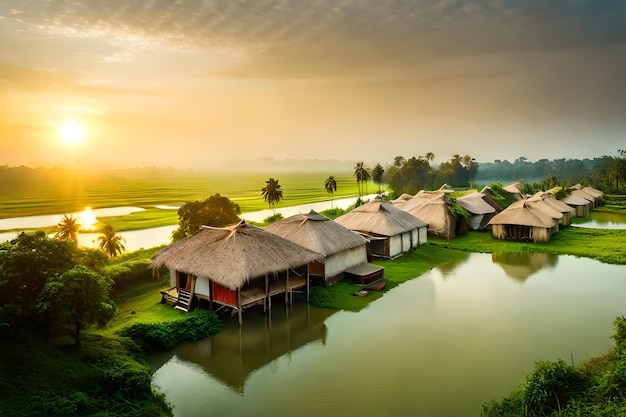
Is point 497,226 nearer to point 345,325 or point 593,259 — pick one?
point 593,259

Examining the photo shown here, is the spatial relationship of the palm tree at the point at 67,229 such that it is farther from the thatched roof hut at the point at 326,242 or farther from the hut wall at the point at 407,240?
the hut wall at the point at 407,240

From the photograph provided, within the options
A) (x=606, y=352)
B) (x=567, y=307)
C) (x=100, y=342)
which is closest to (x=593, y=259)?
(x=567, y=307)

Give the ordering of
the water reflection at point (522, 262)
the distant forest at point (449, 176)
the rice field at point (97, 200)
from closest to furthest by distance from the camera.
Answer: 1. the water reflection at point (522, 262)
2. the rice field at point (97, 200)
3. the distant forest at point (449, 176)

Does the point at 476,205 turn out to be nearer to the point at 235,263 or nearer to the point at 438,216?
the point at 438,216

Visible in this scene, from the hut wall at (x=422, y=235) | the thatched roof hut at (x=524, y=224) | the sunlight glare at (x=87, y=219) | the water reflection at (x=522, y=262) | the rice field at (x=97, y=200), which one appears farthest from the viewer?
the rice field at (x=97, y=200)

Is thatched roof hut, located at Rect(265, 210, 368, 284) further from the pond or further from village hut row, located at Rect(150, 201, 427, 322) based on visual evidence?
the pond

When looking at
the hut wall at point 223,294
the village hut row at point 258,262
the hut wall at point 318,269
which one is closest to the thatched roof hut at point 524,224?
the village hut row at point 258,262

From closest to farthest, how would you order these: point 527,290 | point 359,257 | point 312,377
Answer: point 312,377, point 527,290, point 359,257
